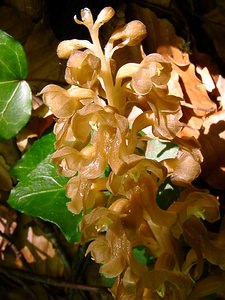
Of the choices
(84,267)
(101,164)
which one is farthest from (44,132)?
(101,164)

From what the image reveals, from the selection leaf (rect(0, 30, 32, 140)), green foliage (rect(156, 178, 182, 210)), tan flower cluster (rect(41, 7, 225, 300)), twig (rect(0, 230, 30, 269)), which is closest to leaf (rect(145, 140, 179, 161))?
green foliage (rect(156, 178, 182, 210))

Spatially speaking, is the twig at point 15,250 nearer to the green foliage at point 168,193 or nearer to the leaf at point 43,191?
the leaf at point 43,191

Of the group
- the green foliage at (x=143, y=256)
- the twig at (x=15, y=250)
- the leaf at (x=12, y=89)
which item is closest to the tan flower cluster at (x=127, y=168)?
the green foliage at (x=143, y=256)

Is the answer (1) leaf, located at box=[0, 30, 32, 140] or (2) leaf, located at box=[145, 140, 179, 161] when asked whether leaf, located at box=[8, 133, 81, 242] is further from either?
(2) leaf, located at box=[145, 140, 179, 161]

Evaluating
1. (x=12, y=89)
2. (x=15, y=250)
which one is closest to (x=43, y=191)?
(x=12, y=89)

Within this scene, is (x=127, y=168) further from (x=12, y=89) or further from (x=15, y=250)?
(x=15, y=250)

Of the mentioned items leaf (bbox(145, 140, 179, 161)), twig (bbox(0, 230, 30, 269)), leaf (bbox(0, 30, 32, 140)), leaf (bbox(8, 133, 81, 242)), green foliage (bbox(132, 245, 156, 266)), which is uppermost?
leaf (bbox(0, 30, 32, 140))

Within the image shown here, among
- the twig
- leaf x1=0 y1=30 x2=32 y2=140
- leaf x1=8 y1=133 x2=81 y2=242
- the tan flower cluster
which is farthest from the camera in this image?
the twig

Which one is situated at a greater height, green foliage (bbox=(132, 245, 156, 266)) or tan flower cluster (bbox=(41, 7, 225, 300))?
tan flower cluster (bbox=(41, 7, 225, 300))
